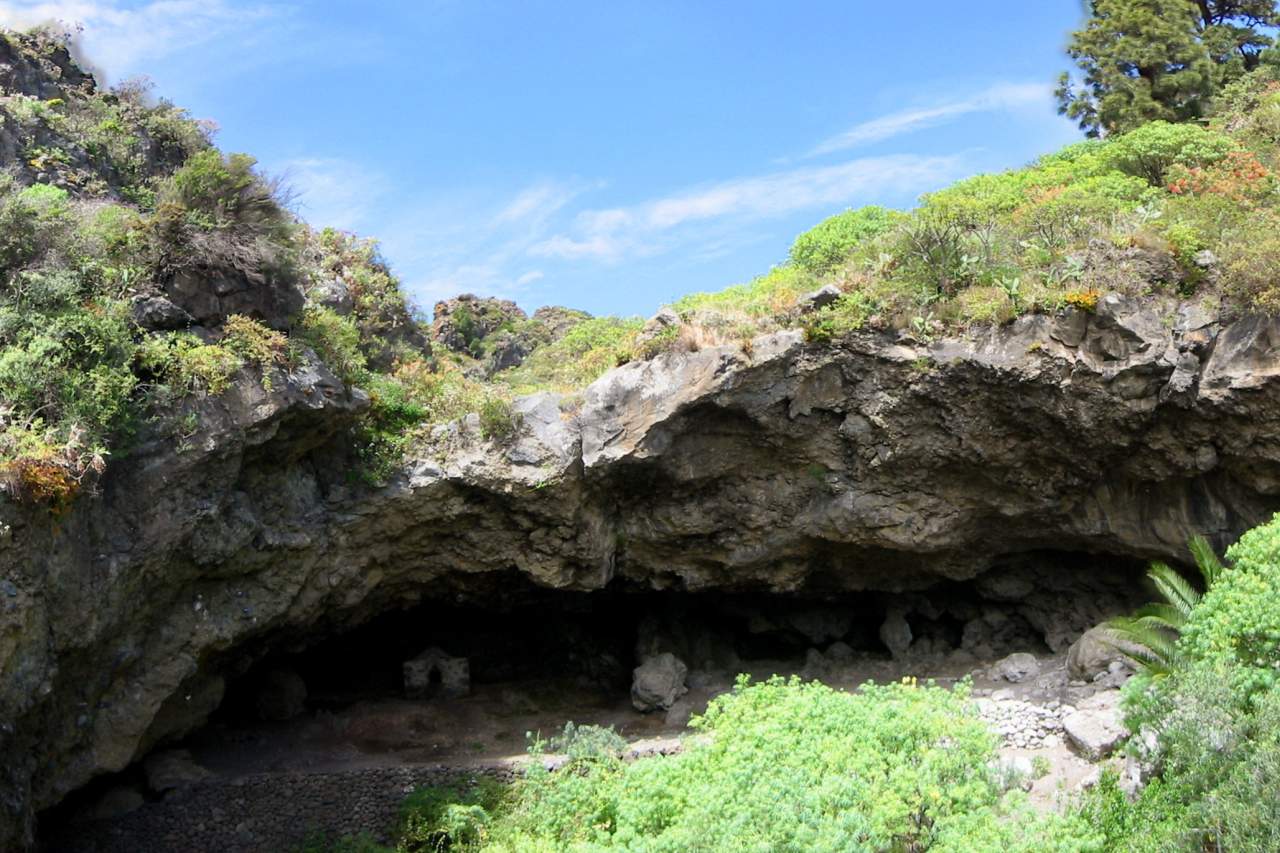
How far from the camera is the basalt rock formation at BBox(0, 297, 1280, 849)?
51.6 ft

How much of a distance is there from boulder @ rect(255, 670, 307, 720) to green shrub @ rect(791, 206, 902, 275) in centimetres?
1733

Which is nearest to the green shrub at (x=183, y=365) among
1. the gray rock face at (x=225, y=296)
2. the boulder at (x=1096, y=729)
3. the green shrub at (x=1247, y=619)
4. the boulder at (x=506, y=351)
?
the gray rock face at (x=225, y=296)

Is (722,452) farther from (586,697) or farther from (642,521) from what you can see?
(586,697)

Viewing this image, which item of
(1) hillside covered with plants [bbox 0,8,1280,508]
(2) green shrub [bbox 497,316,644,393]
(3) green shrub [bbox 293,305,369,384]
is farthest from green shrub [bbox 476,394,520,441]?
(3) green shrub [bbox 293,305,369,384]

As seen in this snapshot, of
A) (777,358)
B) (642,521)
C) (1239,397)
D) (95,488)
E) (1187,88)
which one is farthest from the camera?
(1187,88)

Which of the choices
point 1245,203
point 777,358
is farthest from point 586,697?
point 1245,203

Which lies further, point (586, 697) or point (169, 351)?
point (586, 697)

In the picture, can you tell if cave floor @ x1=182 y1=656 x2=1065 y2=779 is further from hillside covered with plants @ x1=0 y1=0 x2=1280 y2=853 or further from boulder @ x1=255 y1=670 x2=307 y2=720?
hillside covered with plants @ x1=0 y1=0 x2=1280 y2=853

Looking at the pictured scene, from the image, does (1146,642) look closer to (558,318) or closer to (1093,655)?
(1093,655)

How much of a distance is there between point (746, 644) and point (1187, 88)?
23.3m

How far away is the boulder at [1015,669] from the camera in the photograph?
759 inches

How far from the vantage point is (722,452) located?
19.5m

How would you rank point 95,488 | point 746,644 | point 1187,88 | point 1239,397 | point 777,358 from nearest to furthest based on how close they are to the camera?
1. point 95,488
2. point 1239,397
3. point 777,358
4. point 746,644
5. point 1187,88

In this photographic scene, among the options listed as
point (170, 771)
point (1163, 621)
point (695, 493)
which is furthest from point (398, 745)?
point (1163, 621)
